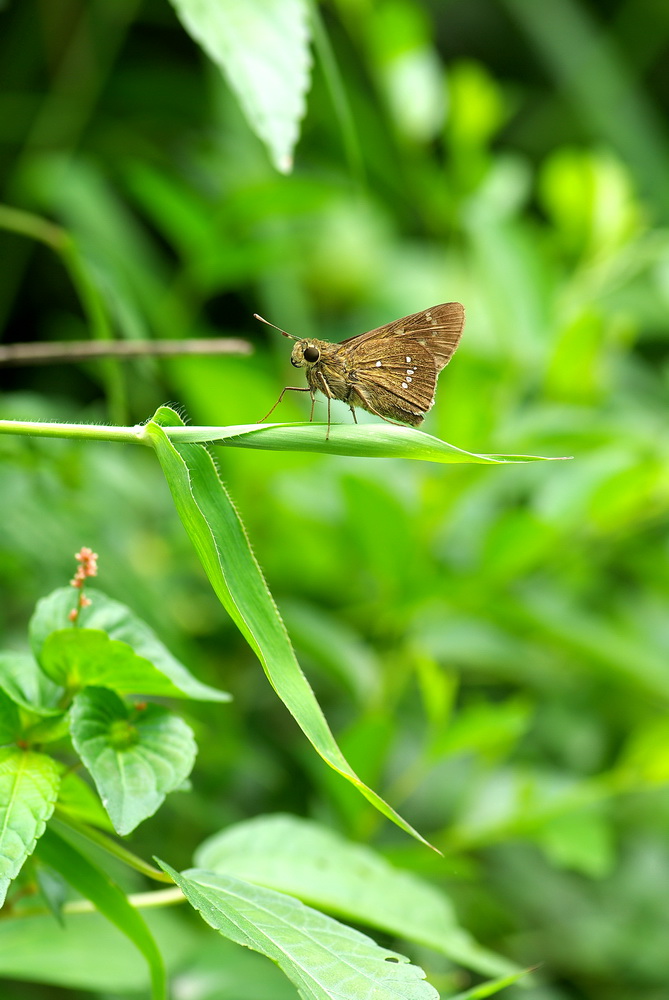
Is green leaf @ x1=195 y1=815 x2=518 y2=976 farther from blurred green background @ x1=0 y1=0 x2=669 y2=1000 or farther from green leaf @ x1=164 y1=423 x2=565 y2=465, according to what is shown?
green leaf @ x1=164 y1=423 x2=565 y2=465

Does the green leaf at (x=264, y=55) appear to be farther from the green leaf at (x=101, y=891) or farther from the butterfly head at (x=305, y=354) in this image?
the green leaf at (x=101, y=891)

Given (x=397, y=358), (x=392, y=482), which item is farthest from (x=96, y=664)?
(x=392, y=482)

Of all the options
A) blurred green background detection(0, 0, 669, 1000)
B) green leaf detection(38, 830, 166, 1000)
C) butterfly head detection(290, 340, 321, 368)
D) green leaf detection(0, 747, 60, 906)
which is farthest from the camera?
blurred green background detection(0, 0, 669, 1000)

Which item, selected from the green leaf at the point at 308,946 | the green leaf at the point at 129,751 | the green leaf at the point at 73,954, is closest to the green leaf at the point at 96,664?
the green leaf at the point at 129,751

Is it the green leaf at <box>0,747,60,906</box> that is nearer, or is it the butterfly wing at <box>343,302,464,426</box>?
the green leaf at <box>0,747,60,906</box>

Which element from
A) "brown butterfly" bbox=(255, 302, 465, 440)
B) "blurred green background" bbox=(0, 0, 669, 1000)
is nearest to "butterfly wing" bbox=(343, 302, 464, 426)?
"brown butterfly" bbox=(255, 302, 465, 440)
